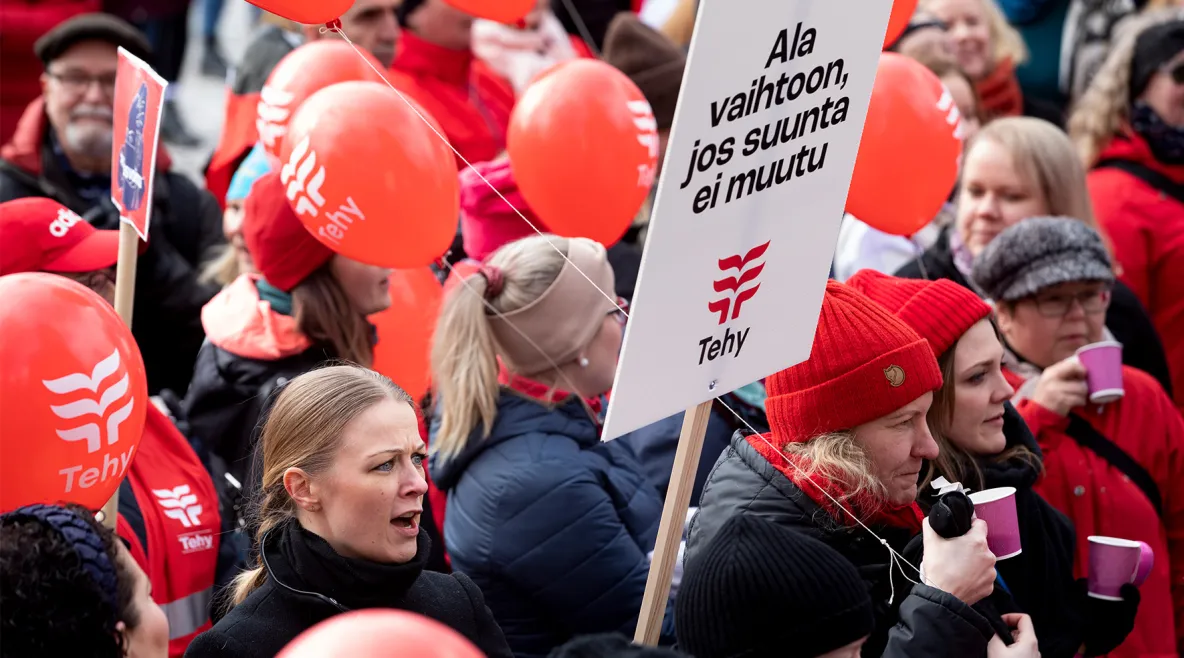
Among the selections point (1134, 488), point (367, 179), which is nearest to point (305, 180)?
point (367, 179)

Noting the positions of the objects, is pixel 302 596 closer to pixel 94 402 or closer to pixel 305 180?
pixel 94 402

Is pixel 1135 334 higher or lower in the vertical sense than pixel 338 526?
lower

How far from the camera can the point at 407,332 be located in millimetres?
4383

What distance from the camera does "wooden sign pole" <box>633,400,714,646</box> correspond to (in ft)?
8.43

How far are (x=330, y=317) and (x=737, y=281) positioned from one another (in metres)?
1.76

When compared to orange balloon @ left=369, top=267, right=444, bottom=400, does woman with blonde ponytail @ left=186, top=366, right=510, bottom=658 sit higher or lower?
higher

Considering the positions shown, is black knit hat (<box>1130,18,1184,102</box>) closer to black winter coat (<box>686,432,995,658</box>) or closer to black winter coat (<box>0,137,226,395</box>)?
black winter coat (<box>686,432,995,658</box>)

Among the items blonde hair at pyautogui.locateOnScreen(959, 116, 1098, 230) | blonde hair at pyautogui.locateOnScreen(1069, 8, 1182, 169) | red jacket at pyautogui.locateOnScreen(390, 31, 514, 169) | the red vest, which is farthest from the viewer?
red jacket at pyautogui.locateOnScreen(390, 31, 514, 169)

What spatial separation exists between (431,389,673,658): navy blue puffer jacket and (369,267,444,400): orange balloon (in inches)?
30.4

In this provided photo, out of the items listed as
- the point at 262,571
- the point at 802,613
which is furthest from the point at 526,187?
the point at 802,613

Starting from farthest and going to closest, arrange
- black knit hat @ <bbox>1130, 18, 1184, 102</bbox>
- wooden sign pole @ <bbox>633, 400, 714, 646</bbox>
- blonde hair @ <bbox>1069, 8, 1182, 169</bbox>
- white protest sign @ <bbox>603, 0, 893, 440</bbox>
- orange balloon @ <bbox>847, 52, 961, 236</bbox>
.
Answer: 1. blonde hair @ <bbox>1069, 8, 1182, 169</bbox>
2. black knit hat @ <bbox>1130, 18, 1184, 102</bbox>
3. orange balloon @ <bbox>847, 52, 961, 236</bbox>
4. wooden sign pole @ <bbox>633, 400, 714, 646</bbox>
5. white protest sign @ <bbox>603, 0, 893, 440</bbox>

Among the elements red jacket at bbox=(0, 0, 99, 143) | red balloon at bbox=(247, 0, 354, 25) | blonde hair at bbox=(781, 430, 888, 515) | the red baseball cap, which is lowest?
red jacket at bbox=(0, 0, 99, 143)

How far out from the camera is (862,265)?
205 inches

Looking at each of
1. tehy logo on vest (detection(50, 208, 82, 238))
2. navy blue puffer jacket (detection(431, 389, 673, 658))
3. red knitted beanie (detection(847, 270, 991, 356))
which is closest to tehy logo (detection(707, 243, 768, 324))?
red knitted beanie (detection(847, 270, 991, 356))
